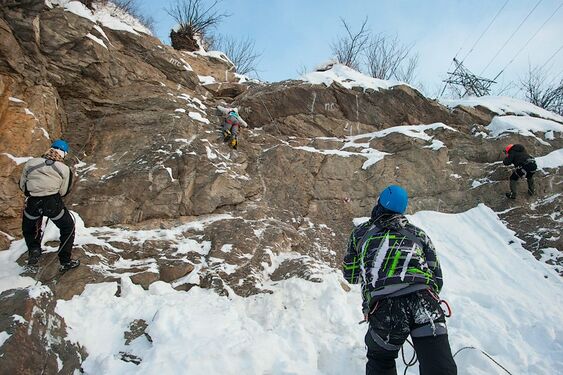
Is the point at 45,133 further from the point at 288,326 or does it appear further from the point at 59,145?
the point at 288,326

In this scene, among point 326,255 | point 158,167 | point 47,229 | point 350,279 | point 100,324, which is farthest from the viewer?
point 158,167

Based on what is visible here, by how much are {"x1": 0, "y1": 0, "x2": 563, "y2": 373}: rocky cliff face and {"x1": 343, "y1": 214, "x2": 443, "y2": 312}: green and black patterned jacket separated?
277 centimetres

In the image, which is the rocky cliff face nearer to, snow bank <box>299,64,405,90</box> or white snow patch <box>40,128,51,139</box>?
white snow patch <box>40,128,51,139</box>

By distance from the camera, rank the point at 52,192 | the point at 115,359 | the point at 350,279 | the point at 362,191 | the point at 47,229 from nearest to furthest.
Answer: the point at 350,279
the point at 115,359
the point at 52,192
the point at 47,229
the point at 362,191

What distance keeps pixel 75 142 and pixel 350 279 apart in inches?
281

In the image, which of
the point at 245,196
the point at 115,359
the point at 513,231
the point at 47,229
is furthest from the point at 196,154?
the point at 513,231

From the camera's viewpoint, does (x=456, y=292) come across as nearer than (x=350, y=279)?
No

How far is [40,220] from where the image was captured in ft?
17.5

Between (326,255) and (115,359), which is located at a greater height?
(326,255)

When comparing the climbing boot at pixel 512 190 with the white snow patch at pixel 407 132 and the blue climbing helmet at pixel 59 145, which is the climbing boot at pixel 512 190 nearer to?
the white snow patch at pixel 407 132

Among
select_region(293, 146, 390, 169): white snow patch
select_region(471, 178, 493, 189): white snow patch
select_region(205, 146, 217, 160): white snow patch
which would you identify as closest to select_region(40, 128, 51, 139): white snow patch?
select_region(205, 146, 217, 160): white snow patch

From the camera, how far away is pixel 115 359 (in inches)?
155

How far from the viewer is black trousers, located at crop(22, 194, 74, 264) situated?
5.17 m

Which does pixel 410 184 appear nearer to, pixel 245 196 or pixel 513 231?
pixel 513 231
